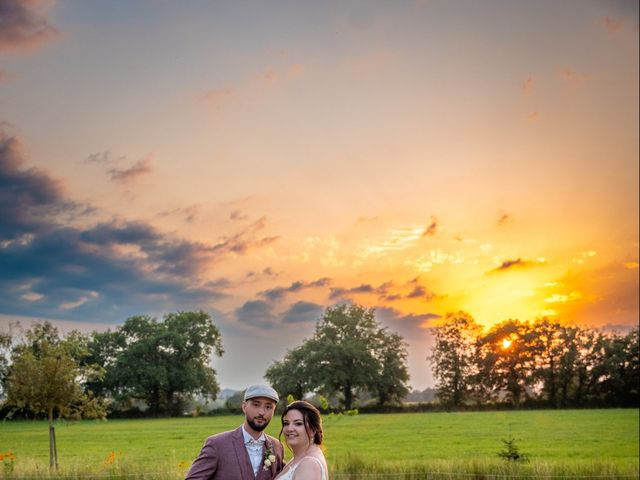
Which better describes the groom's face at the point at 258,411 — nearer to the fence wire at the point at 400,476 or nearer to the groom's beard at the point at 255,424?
the groom's beard at the point at 255,424

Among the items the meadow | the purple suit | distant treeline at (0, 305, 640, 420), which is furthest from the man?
distant treeline at (0, 305, 640, 420)

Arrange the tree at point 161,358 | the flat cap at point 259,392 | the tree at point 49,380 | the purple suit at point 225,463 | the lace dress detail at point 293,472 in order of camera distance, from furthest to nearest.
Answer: the tree at point 161,358 < the tree at point 49,380 < the purple suit at point 225,463 < the flat cap at point 259,392 < the lace dress detail at point 293,472

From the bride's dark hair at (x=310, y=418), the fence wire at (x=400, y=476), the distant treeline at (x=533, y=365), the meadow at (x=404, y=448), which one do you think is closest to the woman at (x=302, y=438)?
the bride's dark hair at (x=310, y=418)

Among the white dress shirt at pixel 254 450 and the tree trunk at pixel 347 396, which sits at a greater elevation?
the white dress shirt at pixel 254 450

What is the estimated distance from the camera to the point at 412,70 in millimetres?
24062

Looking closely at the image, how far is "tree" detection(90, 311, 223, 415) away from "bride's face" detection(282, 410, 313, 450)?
56265 mm

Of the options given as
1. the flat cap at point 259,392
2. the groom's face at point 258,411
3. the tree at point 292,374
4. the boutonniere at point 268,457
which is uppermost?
the flat cap at point 259,392

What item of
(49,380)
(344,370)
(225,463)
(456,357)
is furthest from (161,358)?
(225,463)

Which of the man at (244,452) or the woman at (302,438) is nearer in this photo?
the woman at (302,438)

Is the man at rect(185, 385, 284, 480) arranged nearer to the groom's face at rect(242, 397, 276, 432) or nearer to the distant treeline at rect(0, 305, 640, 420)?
the groom's face at rect(242, 397, 276, 432)

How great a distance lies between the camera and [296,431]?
16.0 ft

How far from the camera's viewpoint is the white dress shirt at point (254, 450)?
5.01 m

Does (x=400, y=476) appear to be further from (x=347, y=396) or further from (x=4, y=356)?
(x=347, y=396)

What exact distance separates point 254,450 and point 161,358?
59.6 metres
